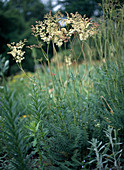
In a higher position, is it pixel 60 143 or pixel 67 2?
pixel 67 2

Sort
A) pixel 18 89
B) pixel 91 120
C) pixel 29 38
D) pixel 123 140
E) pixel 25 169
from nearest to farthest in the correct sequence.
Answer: pixel 25 169
pixel 123 140
pixel 91 120
pixel 29 38
pixel 18 89

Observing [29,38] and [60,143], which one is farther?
[29,38]

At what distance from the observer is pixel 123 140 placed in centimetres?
135

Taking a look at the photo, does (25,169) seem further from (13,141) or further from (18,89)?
(18,89)

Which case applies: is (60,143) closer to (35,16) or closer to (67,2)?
(35,16)

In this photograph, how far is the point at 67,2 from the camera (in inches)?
73.6

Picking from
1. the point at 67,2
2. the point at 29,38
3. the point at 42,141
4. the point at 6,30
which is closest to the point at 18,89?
the point at 29,38

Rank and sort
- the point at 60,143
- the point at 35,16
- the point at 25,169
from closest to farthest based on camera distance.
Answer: the point at 25,169 < the point at 60,143 < the point at 35,16

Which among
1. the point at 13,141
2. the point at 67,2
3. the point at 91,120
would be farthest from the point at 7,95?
the point at 67,2

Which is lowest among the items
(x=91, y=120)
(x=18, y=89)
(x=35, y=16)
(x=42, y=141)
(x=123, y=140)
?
(x=18, y=89)

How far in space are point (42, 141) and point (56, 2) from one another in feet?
5.46

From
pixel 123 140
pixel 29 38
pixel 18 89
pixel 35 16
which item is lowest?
pixel 18 89

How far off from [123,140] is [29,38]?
1.54 metres

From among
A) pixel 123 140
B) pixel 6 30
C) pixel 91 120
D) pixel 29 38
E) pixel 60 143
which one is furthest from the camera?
pixel 6 30
